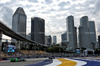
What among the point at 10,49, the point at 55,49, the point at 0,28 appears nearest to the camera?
the point at 0,28

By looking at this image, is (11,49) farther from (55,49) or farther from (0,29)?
(55,49)

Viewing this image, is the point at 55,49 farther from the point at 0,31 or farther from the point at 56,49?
the point at 0,31

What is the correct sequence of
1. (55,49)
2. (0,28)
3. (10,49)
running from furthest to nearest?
(55,49) < (10,49) < (0,28)

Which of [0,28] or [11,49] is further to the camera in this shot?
[11,49]

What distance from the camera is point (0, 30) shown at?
55.3 m

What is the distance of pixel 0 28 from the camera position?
52719mm

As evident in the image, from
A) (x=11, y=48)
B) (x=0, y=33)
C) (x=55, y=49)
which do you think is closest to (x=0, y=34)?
(x=0, y=33)

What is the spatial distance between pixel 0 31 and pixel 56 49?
74.3m

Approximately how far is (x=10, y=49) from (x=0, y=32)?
10.0 meters

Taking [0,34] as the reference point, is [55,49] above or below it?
below

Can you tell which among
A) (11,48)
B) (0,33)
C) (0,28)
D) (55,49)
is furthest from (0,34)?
(55,49)

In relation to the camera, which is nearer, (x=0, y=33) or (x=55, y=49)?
(x=0, y=33)

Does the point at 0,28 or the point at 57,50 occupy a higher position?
the point at 0,28

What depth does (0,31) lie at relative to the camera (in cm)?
5531
